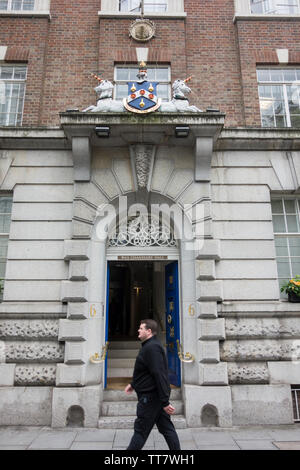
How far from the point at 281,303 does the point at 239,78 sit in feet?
19.7

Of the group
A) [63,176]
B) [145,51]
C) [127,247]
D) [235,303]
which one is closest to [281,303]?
[235,303]

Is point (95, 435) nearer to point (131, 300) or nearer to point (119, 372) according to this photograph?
point (119, 372)

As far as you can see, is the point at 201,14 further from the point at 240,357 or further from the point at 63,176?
the point at 240,357

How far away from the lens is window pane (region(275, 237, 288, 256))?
7.51 m

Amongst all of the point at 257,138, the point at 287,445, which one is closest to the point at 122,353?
the point at 287,445

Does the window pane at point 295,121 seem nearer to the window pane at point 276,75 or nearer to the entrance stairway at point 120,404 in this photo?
the window pane at point 276,75

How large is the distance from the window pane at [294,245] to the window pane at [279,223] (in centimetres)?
28

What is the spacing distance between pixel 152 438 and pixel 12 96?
868cm

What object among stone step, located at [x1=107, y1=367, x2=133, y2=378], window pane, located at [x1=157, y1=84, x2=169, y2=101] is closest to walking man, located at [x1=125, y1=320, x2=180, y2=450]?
stone step, located at [x1=107, y1=367, x2=133, y2=378]

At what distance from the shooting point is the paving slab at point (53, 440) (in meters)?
5.09

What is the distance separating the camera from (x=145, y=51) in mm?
8594

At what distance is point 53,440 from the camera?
5.35 metres

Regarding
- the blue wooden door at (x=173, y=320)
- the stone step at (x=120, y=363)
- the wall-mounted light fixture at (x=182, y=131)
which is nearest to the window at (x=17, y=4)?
the wall-mounted light fixture at (x=182, y=131)
